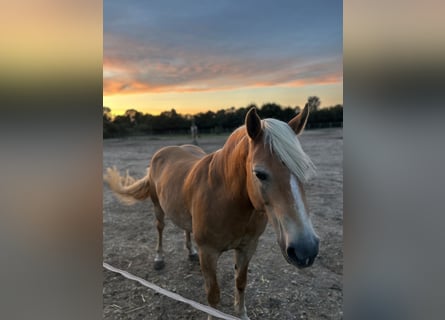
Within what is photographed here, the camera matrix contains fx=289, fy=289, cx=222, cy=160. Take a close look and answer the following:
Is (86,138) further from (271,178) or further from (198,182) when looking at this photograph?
(198,182)

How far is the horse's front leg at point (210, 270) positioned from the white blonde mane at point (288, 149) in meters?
0.63

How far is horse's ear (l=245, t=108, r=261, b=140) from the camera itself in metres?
1.00

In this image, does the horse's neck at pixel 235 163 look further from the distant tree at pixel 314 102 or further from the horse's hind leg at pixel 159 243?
the horse's hind leg at pixel 159 243

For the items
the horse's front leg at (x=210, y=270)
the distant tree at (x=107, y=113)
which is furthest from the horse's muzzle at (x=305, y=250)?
the distant tree at (x=107, y=113)

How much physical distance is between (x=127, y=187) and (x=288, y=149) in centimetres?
120

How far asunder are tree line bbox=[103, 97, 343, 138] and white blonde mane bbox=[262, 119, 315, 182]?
304 mm

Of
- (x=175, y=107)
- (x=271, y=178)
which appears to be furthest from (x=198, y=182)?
(x=271, y=178)

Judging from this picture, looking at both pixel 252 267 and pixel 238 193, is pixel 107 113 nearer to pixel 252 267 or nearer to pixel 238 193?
pixel 238 193

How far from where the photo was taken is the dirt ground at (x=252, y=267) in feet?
4.62

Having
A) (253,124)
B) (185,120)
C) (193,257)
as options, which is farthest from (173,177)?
(253,124)

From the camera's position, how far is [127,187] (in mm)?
1820

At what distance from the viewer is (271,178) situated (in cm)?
96

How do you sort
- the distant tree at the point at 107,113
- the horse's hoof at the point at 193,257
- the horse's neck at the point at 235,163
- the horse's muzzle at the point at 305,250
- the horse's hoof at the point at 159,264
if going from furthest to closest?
the horse's hoof at the point at 193,257, the horse's hoof at the point at 159,264, the distant tree at the point at 107,113, the horse's neck at the point at 235,163, the horse's muzzle at the point at 305,250

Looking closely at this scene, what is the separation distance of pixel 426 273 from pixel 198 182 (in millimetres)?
946
